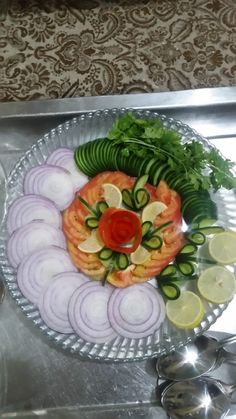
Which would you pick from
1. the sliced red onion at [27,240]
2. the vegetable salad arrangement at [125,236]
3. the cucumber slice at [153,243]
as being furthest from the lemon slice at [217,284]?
the sliced red onion at [27,240]

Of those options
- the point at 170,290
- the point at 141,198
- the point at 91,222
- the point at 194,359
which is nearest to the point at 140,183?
the point at 141,198

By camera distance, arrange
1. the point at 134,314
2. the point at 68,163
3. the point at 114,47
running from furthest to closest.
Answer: the point at 114,47 < the point at 68,163 < the point at 134,314

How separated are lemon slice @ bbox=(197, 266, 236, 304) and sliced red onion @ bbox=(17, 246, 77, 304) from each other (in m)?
0.30

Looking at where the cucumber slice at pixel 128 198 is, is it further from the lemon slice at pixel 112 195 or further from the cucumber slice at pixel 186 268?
the cucumber slice at pixel 186 268

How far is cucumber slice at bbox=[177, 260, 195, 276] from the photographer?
122 centimetres

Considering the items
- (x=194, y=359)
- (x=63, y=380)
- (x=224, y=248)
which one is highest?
(x=224, y=248)

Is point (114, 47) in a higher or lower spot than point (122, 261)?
higher

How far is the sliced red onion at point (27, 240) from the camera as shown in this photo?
1247 mm

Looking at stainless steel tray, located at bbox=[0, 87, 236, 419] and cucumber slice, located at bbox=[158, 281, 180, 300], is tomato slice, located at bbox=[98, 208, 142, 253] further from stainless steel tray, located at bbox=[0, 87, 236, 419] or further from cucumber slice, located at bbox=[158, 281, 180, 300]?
stainless steel tray, located at bbox=[0, 87, 236, 419]

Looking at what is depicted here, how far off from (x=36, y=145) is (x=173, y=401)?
2.07 ft

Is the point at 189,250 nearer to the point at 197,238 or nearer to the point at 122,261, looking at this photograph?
the point at 197,238

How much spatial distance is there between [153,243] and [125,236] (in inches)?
2.6

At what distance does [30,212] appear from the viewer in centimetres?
127

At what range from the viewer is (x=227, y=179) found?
49.6 inches
